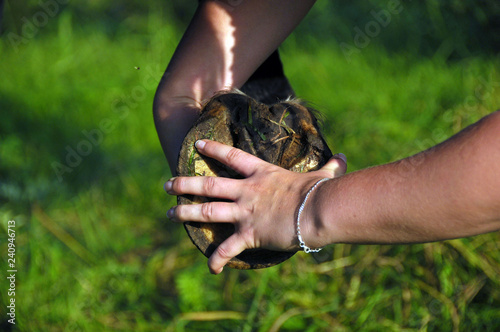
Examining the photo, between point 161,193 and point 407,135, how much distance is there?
169cm

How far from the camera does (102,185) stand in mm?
3600

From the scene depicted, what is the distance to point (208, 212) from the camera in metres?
1.39

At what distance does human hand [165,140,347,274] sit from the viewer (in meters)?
1.29

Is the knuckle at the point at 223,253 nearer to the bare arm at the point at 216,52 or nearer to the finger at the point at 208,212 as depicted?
the finger at the point at 208,212

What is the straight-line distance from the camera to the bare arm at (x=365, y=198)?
1.08 metres

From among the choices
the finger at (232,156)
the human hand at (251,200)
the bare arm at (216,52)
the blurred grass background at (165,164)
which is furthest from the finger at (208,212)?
the blurred grass background at (165,164)

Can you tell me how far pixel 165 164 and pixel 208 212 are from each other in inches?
96.4

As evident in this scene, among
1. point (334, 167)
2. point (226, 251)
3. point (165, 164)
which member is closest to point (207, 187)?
point (226, 251)

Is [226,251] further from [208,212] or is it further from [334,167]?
[334,167]

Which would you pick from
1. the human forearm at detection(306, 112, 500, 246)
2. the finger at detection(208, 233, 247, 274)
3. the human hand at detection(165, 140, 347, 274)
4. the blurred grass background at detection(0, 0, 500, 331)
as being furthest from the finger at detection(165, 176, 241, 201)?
the blurred grass background at detection(0, 0, 500, 331)

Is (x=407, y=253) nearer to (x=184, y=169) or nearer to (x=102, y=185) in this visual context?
(x=184, y=169)

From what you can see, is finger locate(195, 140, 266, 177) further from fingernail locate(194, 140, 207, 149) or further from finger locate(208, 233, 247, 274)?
finger locate(208, 233, 247, 274)

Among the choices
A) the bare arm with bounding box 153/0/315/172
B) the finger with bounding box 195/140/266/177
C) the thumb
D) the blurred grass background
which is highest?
the bare arm with bounding box 153/0/315/172

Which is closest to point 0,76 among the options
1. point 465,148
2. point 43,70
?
point 43,70
